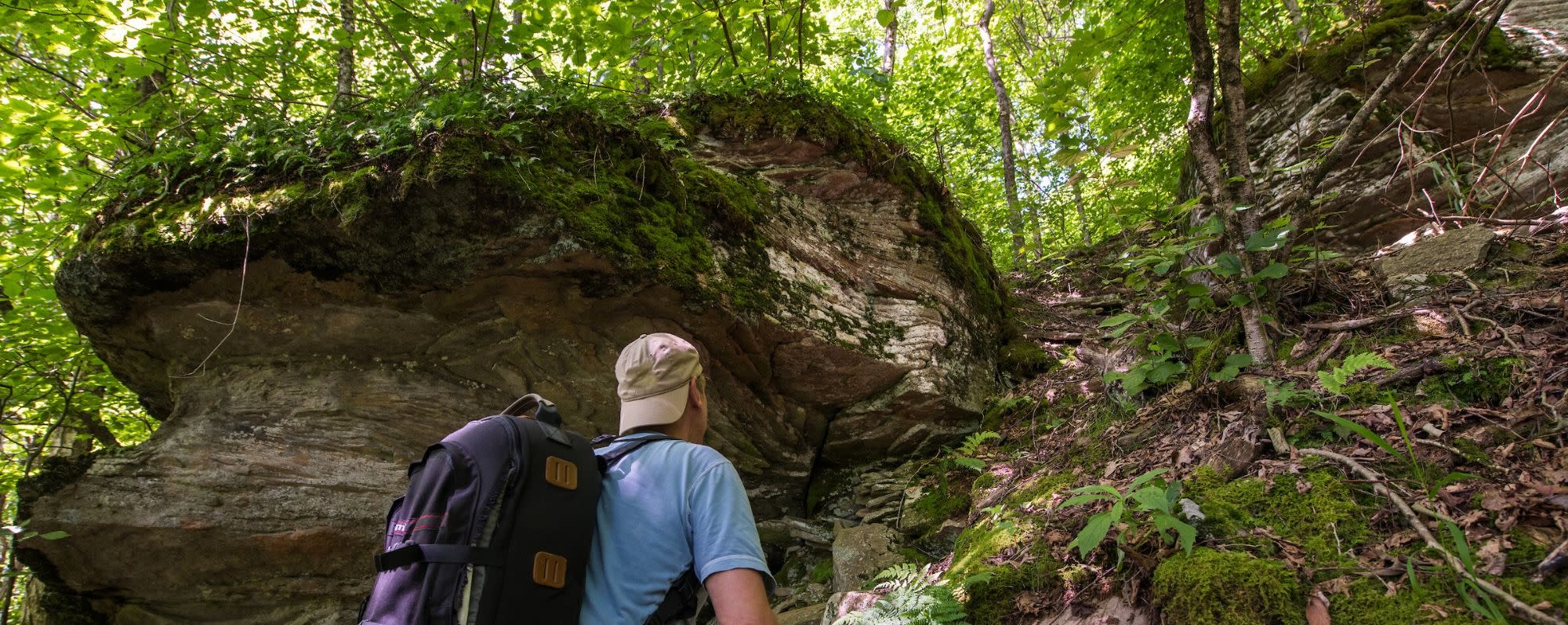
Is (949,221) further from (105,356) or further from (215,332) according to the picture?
(105,356)

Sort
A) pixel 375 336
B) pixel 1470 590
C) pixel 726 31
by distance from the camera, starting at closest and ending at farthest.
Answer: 1. pixel 1470 590
2. pixel 375 336
3. pixel 726 31

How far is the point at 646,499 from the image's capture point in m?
2.36

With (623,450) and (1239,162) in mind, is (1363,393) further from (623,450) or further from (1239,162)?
(623,450)

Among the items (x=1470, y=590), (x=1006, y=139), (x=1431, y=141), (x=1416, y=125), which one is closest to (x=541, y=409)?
(x=1470, y=590)

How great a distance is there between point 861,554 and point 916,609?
1833mm

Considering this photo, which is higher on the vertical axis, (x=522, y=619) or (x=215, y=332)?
(x=215, y=332)

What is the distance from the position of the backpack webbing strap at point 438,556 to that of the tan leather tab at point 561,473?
0.28 meters

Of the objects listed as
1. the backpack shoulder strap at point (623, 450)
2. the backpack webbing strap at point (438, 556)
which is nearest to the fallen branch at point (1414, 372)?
the backpack shoulder strap at point (623, 450)

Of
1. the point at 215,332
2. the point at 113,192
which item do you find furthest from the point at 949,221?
the point at 113,192

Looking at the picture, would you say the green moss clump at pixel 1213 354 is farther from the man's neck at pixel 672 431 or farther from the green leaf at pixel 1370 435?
the man's neck at pixel 672 431

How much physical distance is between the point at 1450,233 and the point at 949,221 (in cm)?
474

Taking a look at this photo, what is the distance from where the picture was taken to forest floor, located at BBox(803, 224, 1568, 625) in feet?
8.68

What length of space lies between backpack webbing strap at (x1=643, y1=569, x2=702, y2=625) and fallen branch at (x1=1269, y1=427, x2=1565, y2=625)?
2.70 m

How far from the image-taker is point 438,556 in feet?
6.56
